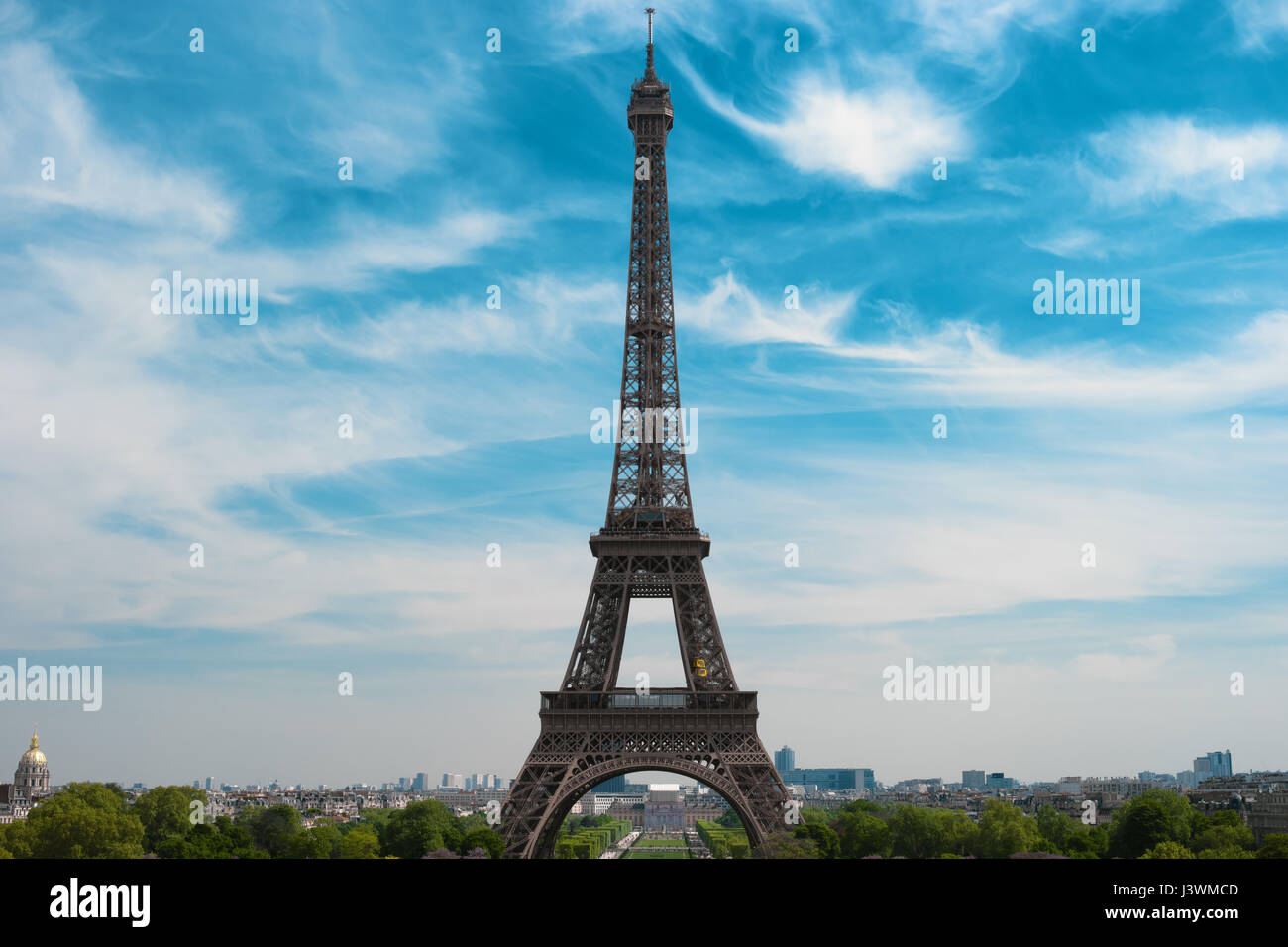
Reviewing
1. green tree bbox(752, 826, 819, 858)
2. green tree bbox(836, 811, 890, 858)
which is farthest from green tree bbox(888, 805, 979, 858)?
green tree bbox(752, 826, 819, 858)

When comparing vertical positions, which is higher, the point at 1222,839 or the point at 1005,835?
the point at 1222,839

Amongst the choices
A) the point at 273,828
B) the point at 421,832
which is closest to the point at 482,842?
the point at 421,832

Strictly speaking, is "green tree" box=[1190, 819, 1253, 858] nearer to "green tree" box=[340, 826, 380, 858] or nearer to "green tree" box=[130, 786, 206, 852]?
"green tree" box=[340, 826, 380, 858]

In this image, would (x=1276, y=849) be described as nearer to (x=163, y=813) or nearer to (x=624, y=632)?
(x=624, y=632)

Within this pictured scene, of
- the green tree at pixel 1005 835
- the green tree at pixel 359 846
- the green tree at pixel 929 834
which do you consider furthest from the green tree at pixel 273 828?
the green tree at pixel 1005 835
